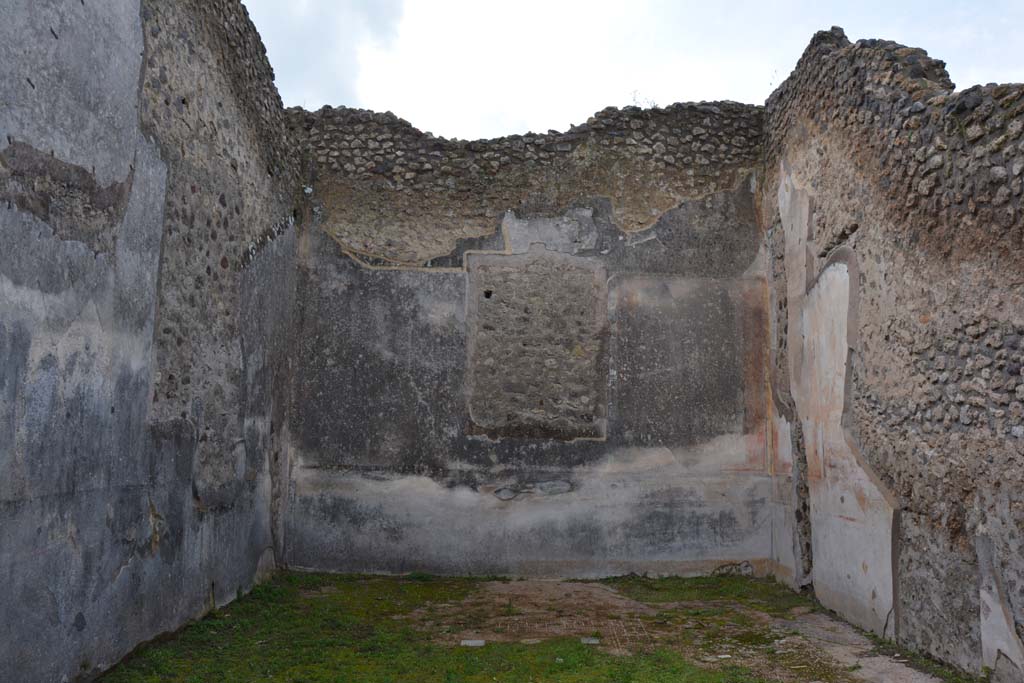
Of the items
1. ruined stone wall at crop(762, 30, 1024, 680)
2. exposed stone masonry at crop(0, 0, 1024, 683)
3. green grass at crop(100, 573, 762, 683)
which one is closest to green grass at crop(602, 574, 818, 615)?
exposed stone masonry at crop(0, 0, 1024, 683)

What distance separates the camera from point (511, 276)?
244 inches

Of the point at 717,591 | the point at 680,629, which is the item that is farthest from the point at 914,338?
the point at 717,591

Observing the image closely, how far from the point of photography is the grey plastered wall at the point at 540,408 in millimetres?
5934

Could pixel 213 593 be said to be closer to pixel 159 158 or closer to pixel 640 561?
pixel 159 158

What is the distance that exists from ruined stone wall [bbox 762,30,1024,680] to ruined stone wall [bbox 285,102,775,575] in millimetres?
768

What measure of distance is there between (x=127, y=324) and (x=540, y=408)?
312cm

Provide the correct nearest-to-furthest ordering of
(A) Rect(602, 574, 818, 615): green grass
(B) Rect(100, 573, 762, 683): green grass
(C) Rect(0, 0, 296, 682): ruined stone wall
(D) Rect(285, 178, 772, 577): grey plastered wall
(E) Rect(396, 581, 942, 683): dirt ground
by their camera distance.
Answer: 1. (C) Rect(0, 0, 296, 682): ruined stone wall
2. (B) Rect(100, 573, 762, 683): green grass
3. (E) Rect(396, 581, 942, 683): dirt ground
4. (A) Rect(602, 574, 818, 615): green grass
5. (D) Rect(285, 178, 772, 577): grey plastered wall

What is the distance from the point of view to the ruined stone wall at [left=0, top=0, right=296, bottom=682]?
9.69 feet

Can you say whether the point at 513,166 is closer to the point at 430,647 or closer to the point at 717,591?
the point at 717,591

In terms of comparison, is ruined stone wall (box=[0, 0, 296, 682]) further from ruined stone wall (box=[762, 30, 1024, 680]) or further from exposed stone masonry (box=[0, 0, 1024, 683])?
ruined stone wall (box=[762, 30, 1024, 680])

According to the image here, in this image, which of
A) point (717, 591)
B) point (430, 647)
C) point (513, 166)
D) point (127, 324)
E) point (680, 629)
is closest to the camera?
point (127, 324)

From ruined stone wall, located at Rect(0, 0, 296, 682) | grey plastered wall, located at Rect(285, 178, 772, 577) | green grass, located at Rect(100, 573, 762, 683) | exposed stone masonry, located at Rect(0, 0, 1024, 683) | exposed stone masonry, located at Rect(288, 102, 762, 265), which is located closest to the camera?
ruined stone wall, located at Rect(0, 0, 296, 682)

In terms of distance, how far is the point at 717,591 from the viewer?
5.54 meters

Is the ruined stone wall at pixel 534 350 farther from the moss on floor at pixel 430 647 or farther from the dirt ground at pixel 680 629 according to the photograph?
the dirt ground at pixel 680 629
